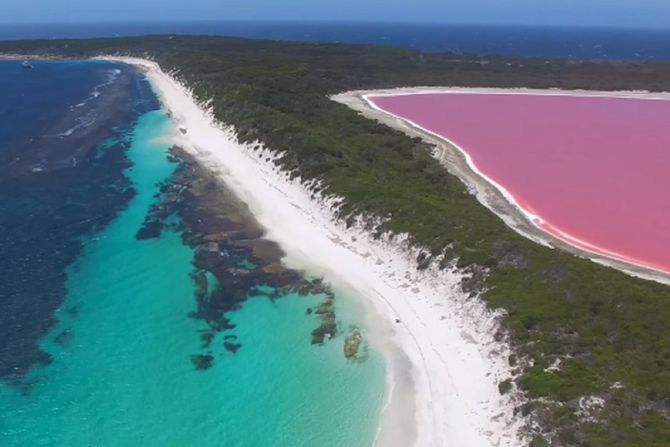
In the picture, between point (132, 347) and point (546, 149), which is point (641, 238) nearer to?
point (546, 149)

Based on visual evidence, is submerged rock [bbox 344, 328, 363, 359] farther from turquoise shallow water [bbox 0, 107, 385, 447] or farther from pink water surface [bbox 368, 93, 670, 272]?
pink water surface [bbox 368, 93, 670, 272]

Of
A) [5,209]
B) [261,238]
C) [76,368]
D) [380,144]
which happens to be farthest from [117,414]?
[380,144]

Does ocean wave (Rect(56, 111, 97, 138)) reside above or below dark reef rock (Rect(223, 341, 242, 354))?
above

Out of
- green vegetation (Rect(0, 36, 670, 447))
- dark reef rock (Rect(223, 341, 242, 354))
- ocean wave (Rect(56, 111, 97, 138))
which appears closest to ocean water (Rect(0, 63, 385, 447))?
dark reef rock (Rect(223, 341, 242, 354))

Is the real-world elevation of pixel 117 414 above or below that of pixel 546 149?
below

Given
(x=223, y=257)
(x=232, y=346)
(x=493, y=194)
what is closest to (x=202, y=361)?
(x=232, y=346)

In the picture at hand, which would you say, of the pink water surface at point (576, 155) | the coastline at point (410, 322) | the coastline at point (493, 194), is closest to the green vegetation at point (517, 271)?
the coastline at point (410, 322)

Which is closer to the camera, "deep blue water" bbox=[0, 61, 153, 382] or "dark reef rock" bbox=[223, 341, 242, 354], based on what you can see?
"dark reef rock" bbox=[223, 341, 242, 354]
